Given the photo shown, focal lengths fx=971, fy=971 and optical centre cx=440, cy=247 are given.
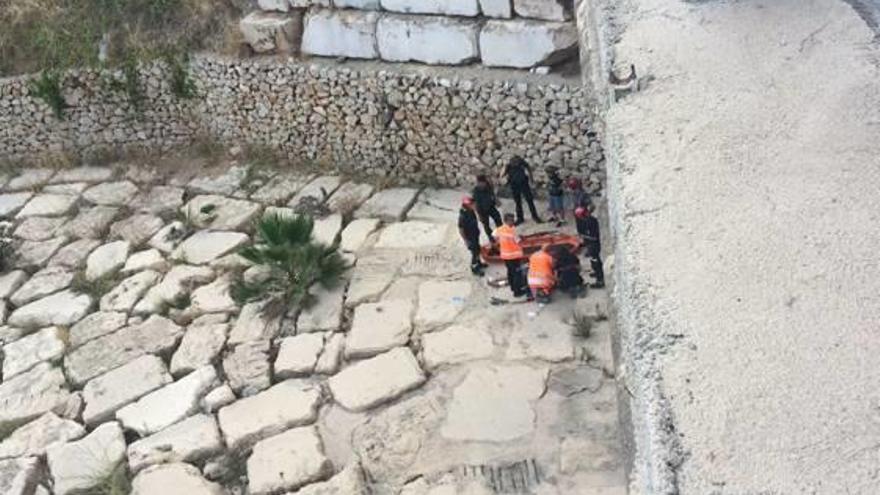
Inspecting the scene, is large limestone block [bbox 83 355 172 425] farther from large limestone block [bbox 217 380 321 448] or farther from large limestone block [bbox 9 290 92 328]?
large limestone block [bbox 9 290 92 328]

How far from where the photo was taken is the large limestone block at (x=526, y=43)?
26.3 ft

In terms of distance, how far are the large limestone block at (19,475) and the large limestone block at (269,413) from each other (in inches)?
50.8

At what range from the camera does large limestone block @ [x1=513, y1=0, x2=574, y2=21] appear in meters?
8.00

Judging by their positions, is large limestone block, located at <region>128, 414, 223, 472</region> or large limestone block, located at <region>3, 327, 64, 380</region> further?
large limestone block, located at <region>3, 327, 64, 380</region>

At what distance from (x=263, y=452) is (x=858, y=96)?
4.15 metres

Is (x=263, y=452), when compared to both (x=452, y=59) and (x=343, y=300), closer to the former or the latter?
(x=343, y=300)

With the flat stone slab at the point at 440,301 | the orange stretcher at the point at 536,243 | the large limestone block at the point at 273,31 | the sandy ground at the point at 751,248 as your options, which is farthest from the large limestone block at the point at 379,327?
the large limestone block at the point at 273,31

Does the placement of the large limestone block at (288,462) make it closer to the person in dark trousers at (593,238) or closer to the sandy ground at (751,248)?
the person in dark trousers at (593,238)

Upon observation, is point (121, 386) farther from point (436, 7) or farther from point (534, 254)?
point (436, 7)

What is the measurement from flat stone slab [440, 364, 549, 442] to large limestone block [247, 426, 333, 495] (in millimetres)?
832

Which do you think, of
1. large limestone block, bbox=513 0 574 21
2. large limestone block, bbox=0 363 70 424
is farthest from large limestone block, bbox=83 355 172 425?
large limestone block, bbox=513 0 574 21

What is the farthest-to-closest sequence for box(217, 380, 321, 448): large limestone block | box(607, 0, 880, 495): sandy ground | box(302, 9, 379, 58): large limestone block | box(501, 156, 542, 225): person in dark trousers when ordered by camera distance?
box(302, 9, 379, 58): large limestone block → box(501, 156, 542, 225): person in dark trousers → box(217, 380, 321, 448): large limestone block → box(607, 0, 880, 495): sandy ground

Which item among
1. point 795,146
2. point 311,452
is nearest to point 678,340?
point 795,146

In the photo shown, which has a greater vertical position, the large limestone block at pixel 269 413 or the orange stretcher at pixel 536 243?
the orange stretcher at pixel 536 243
